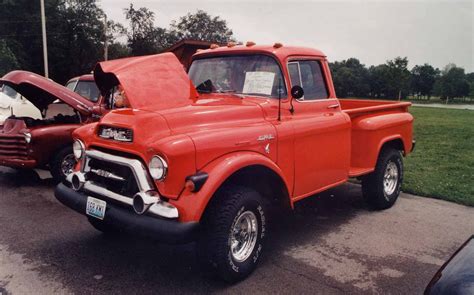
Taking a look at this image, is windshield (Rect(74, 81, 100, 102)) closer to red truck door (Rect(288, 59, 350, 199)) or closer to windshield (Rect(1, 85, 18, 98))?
windshield (Rect(1, 85, 18, 98))

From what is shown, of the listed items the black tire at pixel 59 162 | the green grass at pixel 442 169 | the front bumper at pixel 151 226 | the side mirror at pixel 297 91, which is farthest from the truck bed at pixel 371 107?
the black tire at pixel 59 162

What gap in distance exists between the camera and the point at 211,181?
3.15 meters

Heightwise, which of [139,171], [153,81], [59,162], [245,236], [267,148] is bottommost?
[245,236]

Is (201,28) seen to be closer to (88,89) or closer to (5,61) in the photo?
(5,61)

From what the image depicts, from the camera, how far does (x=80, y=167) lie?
12.8ft

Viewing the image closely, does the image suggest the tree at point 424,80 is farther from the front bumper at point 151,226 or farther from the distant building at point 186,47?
the front bumper at point 151,226

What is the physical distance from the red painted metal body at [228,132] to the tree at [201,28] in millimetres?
46074

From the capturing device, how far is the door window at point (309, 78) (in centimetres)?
447

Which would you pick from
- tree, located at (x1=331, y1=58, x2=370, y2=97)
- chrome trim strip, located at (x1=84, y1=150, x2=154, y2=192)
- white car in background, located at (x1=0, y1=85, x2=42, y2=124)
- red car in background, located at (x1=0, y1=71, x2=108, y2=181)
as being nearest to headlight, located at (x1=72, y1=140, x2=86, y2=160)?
chrome trim strip, located at (x1=84, y1=150, x2=154, y2=192)

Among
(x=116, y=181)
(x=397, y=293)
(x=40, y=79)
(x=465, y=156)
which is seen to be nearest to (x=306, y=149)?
(x=397, y=293)

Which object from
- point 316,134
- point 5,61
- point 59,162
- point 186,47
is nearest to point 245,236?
point 316,134

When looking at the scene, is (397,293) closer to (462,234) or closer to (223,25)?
(462,234)

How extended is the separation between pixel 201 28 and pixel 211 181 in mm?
50121

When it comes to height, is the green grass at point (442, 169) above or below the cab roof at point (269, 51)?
below
